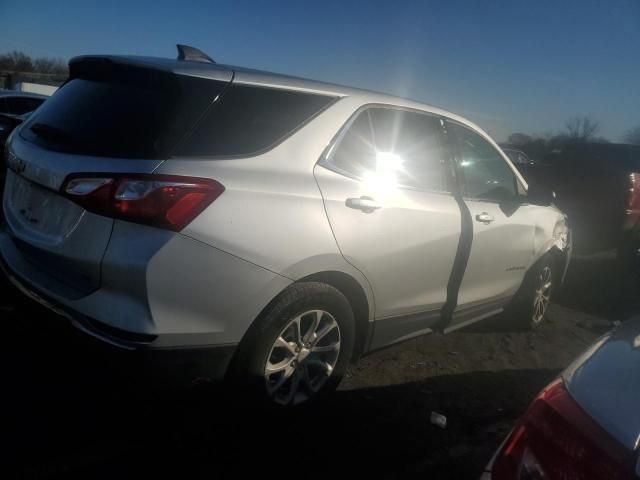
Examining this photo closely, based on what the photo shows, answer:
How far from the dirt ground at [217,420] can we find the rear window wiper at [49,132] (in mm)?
748

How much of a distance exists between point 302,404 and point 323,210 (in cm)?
108

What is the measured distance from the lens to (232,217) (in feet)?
7.28

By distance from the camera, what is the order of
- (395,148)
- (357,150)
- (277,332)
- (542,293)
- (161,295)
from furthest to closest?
(542,293) < (395,148) < (357,150) < (277,332) < (161,295)

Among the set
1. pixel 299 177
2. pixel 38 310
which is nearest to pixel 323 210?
pixel 299 177

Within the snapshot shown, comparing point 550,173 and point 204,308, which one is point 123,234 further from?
point 550,173

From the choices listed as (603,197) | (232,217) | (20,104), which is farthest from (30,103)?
(232,217)

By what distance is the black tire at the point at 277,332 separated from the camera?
7.88 feet

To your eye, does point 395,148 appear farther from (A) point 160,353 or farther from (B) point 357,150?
(A) point 160,353

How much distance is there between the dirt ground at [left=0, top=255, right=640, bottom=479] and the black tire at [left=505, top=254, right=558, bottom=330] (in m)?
0.91

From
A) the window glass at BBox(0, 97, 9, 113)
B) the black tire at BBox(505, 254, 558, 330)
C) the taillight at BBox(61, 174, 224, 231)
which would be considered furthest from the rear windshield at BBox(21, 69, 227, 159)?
the window glass at BBox(0, 97, 9, 113)

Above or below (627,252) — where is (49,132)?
above

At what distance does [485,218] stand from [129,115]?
2422 mm

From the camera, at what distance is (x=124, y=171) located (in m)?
2.10

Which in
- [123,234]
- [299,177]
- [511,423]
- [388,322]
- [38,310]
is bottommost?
[511,423]
